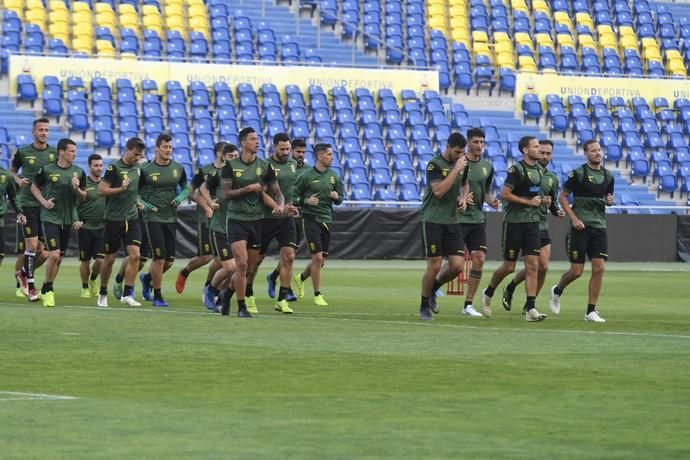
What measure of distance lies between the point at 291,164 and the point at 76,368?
34.6 feet

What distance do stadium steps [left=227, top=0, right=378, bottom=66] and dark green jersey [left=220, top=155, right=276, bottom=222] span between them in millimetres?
27812

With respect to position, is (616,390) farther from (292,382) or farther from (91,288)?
(91,288)

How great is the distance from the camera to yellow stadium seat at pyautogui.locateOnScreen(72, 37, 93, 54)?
143 ft

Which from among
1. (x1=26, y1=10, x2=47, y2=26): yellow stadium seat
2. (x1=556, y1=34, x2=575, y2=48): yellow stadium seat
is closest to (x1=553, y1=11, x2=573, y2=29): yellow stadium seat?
(x1=556, y1=34, x2=575, y2=48): yellow stadium seat

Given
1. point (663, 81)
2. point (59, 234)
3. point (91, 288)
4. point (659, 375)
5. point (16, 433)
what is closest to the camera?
point (16, 433)

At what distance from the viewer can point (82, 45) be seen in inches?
1725

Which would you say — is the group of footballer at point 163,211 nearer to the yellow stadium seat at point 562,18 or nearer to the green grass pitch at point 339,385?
the green grass pitch at point 339,385

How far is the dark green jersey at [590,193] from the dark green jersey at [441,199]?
1488 mm

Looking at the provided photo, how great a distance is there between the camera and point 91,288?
24.3 m

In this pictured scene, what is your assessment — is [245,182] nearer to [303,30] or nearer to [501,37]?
[303,30]

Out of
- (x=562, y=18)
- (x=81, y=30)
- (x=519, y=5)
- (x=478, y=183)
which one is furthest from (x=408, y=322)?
(x=562, y=18)

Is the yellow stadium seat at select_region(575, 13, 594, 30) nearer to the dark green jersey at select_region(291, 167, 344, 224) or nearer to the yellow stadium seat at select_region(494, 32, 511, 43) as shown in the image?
the yellow stadium seat at select_region(494, 32, 511, 43)

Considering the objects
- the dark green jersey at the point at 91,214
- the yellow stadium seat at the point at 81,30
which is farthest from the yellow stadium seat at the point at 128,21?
the dark green jersey at the point at 91,214

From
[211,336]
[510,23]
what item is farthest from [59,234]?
[510,23]
